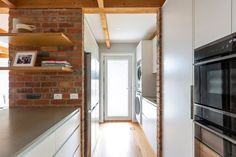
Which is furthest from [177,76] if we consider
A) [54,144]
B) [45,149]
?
[45,149]

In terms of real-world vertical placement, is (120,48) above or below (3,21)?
below

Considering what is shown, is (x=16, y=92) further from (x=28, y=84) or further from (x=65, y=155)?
(x=65, y=155)

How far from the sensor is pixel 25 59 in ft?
9.63

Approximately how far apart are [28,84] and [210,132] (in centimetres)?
247

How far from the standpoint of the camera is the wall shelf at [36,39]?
2.60 metres

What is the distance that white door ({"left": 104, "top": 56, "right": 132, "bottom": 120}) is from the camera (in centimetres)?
725

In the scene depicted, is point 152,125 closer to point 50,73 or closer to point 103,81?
point 50,73

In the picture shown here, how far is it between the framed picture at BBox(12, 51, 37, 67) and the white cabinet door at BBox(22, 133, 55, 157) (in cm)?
147

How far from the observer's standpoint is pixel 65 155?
213 centimetres

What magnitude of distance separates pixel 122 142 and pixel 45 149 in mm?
3539

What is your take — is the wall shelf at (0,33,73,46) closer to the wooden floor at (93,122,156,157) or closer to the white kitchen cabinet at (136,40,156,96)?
the wooden floor at (93,122,156,157)

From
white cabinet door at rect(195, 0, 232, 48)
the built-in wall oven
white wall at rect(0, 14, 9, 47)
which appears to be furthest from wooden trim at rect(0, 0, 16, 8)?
the built-in wall oven

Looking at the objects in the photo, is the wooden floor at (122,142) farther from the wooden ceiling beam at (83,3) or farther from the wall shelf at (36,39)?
the wooden ceiling beam at (83,3)

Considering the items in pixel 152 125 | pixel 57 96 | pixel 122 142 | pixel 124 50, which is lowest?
pixel 122 142
